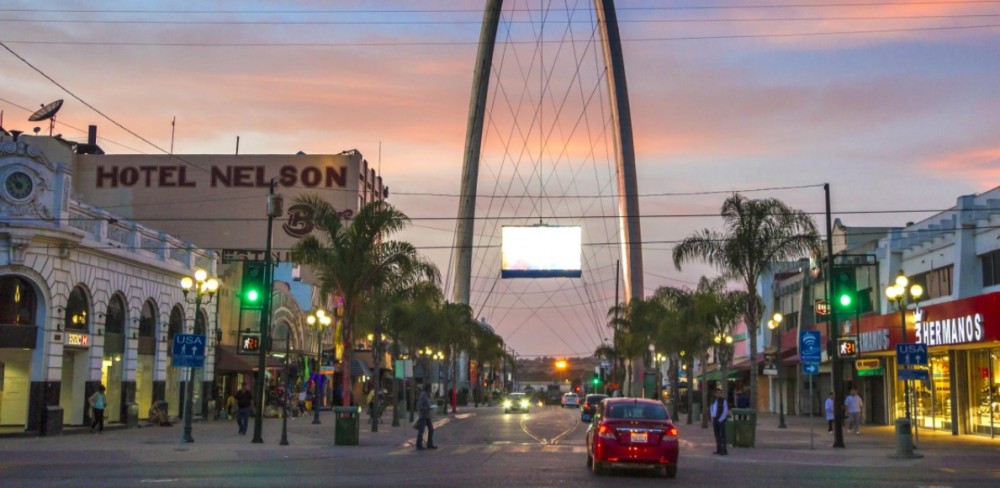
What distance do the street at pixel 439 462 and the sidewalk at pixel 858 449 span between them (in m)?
0.05

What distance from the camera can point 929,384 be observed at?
149 ft

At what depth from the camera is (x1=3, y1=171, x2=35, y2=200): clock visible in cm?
3522

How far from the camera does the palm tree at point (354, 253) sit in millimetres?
38719

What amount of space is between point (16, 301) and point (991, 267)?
112ft

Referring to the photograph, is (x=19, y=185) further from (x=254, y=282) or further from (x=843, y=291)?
(x=843, y=291)

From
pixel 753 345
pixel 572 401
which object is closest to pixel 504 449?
pixel 753 345

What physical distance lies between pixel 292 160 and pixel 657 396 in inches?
1391

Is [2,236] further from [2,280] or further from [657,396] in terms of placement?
[657,396]

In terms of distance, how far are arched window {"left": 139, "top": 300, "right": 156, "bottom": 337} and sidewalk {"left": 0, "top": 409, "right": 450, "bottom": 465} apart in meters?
4.41

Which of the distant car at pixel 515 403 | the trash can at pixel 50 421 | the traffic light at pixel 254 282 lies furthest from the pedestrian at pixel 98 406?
the distant car at pixel 515 403

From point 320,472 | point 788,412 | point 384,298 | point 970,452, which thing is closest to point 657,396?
point 788,412

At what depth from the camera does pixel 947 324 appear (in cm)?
3881

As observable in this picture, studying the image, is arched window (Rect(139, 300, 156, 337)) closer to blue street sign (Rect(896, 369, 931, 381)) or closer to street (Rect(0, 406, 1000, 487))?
street (Rect(0, 406, 1000, 487))

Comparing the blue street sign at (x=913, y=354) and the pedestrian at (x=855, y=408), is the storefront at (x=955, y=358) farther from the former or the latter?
the pedestrian at (x=855, y=408)
